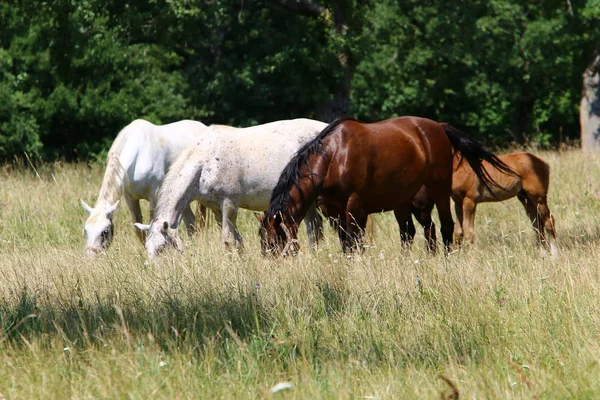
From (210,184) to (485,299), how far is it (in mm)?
3863

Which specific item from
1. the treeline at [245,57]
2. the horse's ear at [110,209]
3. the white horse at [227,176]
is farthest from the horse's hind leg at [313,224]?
the treeline at [245,57]

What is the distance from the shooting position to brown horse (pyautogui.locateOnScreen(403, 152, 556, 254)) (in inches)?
392

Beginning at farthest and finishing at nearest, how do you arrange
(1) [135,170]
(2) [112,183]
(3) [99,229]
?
(1) [135,170], (2) [112,183], (3) [99,229]

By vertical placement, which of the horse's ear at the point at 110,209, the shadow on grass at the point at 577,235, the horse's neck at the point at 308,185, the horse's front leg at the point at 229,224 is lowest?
the shadow on grass at the point at 577,235

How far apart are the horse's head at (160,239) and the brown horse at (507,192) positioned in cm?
262

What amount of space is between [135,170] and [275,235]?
2.87m

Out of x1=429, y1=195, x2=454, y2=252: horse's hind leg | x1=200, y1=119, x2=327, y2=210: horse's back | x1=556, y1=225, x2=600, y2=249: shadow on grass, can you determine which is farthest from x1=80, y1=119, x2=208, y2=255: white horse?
x1=556, y1=225, x2=600, y2=249: shadow on grass

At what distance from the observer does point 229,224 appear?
29.8ft

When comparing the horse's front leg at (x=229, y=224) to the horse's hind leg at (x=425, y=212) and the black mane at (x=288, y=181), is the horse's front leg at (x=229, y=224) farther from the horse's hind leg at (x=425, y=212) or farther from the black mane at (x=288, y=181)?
the horse's hind leg at (x=425, y=212)

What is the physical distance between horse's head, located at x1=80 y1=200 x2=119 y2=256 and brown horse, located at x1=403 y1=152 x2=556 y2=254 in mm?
3178

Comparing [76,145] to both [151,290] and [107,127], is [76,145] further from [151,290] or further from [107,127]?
[151,290]

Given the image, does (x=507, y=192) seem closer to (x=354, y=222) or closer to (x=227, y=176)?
(x=354, y=222)

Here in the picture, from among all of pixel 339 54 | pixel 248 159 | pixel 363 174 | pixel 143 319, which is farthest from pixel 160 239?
pixel 339 54

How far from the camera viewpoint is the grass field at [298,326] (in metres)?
4.53
